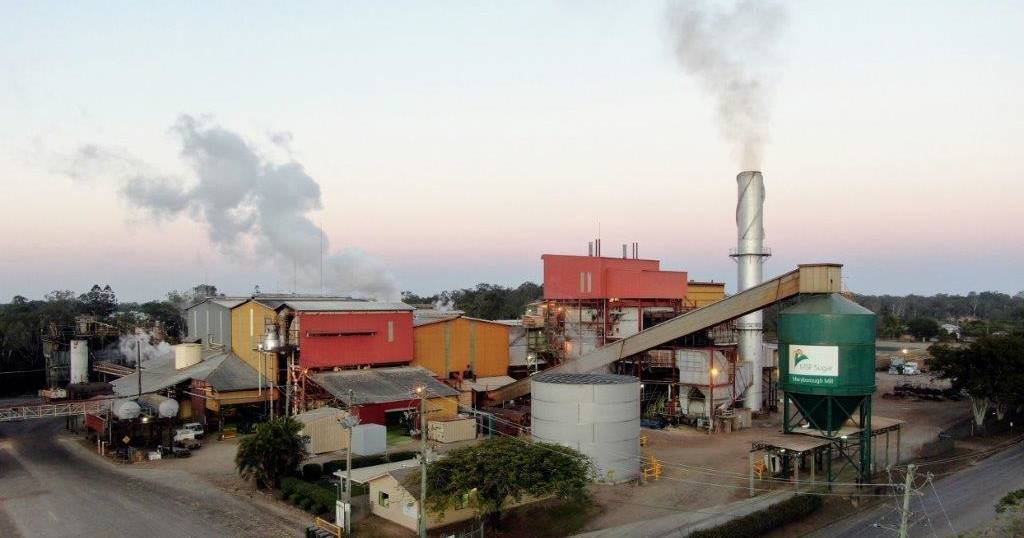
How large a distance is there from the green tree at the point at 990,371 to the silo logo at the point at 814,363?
83.5 ft

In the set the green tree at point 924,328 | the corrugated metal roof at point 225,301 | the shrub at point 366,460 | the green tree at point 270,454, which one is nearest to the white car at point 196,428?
the corrugated metal roof at point 225,301

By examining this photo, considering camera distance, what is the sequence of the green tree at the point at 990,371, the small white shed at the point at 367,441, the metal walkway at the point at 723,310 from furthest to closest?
the green tree at the point at 990,371 < the small white shed at the point at 367,441 < the metal walkway at the point at 723,310

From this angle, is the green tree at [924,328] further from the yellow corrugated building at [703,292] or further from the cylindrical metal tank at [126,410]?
the cylindrical metal tank at [126,410]

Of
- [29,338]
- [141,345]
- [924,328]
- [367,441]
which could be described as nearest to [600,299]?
[367,441]

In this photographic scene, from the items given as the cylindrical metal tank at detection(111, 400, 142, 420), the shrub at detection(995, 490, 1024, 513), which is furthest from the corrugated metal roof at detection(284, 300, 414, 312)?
the shrub at detection(995, 490, 1024, 513)

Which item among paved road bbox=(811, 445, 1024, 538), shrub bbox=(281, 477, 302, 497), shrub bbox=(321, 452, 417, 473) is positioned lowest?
paved road bbox=(811, 445, 1024, 538)

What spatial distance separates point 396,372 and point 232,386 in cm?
1242

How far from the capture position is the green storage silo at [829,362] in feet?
114

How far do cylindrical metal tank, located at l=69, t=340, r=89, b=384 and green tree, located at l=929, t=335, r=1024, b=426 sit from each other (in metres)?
88.4

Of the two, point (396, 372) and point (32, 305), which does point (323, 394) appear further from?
point (32, 305)

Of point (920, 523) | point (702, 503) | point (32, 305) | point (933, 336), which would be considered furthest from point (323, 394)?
point (933, 336)

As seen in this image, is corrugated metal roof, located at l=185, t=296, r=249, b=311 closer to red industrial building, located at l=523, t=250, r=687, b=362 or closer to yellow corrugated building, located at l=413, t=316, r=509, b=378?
yellow corrugated building, located at l=413, t=316, r=509, b=378

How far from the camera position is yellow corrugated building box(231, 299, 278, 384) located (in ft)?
174

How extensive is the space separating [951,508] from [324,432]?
34980 millimetres
